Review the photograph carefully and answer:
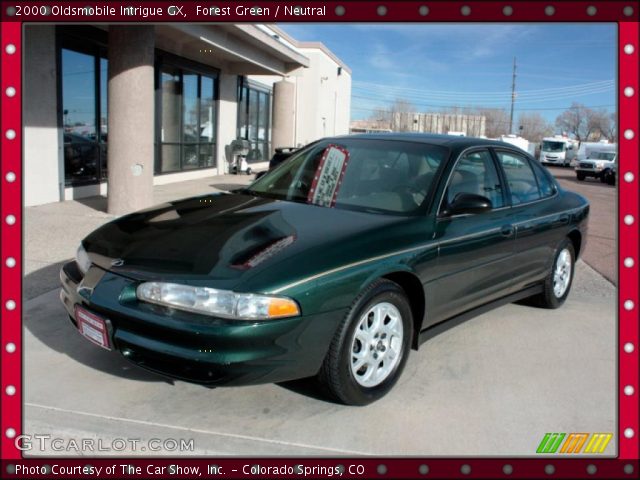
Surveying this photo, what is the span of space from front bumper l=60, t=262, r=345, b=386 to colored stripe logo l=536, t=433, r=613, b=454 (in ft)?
4.38

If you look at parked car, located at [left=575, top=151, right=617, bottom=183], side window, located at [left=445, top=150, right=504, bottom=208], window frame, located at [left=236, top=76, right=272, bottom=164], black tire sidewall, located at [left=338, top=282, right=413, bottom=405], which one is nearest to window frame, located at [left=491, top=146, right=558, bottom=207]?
side window, located at [left=445, top=150, right=504, bottom=208]

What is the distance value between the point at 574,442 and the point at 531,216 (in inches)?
85.8

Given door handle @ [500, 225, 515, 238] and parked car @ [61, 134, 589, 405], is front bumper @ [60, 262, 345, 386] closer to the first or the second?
parked car @ [61, 134, 589, 405]

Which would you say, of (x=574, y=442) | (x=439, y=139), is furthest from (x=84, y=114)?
(x=574, y=442)

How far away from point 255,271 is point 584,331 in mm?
3406

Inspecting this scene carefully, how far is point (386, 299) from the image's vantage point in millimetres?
3398

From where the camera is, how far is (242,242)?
A: 3273 millimetres

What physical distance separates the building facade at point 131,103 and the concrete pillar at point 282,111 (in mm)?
869

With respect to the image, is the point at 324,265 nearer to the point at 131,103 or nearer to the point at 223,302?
the point at 223,302

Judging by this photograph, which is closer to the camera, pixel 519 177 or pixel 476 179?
pixel 476 179

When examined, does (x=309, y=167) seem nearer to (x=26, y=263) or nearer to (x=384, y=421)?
(x=384, y=421)

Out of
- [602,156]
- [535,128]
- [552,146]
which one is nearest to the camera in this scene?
[602,156]
